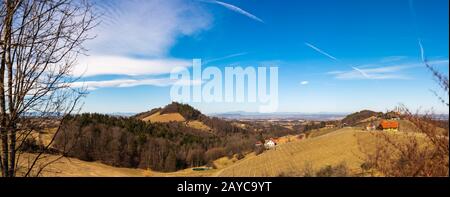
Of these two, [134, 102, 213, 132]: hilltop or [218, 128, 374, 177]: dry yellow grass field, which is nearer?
[218, 128, 374, 177]: dry yellow grass field

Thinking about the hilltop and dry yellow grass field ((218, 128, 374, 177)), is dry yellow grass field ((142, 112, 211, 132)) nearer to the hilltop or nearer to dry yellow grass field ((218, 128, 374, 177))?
the hilltop

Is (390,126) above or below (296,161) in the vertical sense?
above

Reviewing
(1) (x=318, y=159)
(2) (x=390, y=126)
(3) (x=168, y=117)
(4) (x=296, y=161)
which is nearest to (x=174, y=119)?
(3) (x=168, y=117)

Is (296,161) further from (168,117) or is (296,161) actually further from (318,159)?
(168,117)

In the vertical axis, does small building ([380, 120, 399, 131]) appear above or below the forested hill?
above

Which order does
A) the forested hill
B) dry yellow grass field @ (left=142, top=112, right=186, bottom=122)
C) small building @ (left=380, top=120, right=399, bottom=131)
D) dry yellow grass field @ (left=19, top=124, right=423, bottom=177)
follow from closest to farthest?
dry yellow grass field @ (left=19, top=124, right=423, bottom=177), small building @ (left=380, top=120, right=399, bottom=131), the forested hill, dry yellow grass field @ (left=142, top=112, right=186, bottom=122)

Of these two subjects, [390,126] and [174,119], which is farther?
[174,119]

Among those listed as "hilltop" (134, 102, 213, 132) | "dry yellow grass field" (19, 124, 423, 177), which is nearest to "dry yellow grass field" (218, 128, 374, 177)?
"dry yellow grass field" (19, 124, 423, 177)
